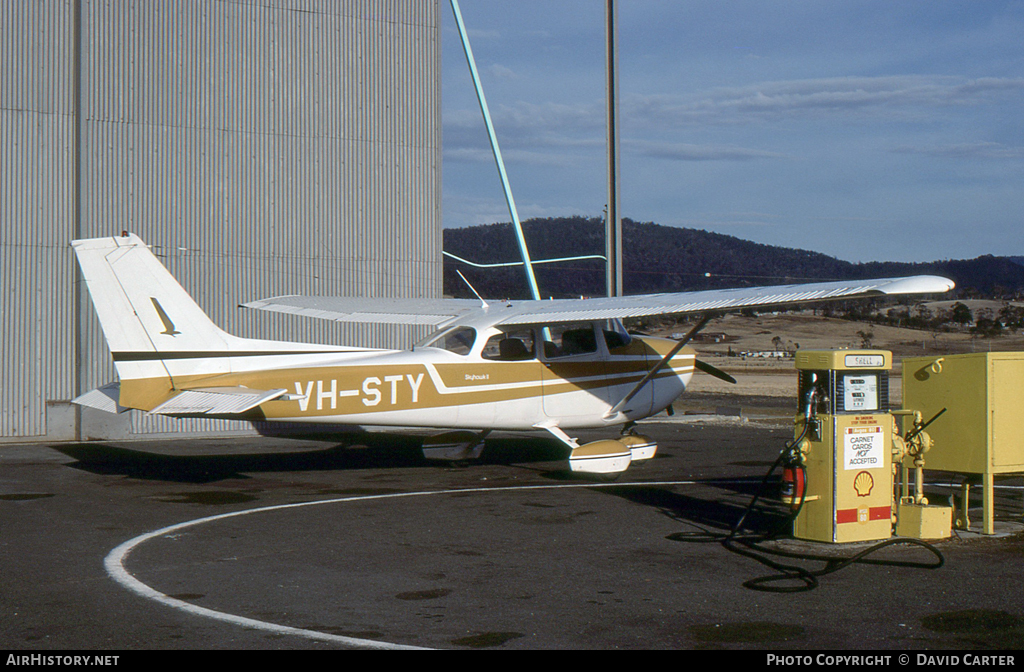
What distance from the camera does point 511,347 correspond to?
46.4 ft

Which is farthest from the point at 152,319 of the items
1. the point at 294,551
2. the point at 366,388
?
the point at 294,551

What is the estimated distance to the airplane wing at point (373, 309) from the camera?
16172 mm

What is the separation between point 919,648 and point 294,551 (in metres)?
5.28

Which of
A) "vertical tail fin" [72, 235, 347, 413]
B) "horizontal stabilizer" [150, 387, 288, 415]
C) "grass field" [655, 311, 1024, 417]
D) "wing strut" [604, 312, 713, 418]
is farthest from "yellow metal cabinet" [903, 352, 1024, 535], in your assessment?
"grass field" [655, 311, 1024, 417]

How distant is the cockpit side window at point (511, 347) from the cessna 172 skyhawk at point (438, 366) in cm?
2

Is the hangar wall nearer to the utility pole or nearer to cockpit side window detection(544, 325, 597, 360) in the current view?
the utility pole

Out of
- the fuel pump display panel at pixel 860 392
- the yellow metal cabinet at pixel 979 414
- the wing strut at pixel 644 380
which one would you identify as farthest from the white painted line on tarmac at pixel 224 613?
the fuel pump display panel at pixel 860 392

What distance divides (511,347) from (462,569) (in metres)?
6.82

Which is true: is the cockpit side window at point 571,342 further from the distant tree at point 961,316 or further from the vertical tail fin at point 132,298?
the distant tree at point 961,316

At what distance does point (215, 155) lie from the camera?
804 inches

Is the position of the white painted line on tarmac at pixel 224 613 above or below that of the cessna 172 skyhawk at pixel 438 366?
below

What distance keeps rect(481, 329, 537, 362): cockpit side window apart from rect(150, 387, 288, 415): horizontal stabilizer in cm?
319

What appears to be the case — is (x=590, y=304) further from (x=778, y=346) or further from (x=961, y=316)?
(x=961, y=316)

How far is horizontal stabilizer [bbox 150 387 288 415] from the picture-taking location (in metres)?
11.3
